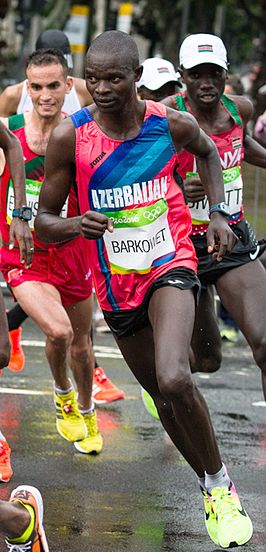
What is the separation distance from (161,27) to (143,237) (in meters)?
34.3

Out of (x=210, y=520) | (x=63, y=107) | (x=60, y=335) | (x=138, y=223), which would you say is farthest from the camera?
(x=63, y=107)

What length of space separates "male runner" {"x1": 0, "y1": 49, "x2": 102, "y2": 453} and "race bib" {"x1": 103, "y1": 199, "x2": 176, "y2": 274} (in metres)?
1.59

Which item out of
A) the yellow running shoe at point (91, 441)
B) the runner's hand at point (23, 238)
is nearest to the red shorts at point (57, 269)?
the yellow running shoe at point (91, 441)

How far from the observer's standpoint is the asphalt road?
6.45 m

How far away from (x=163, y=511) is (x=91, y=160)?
5.86ft

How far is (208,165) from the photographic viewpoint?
670cm

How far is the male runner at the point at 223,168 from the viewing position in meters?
7.34

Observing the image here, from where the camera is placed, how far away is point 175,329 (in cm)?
604

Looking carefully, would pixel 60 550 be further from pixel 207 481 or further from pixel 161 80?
pixel 161 80

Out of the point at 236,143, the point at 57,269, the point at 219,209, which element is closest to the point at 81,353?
the point at 57,269

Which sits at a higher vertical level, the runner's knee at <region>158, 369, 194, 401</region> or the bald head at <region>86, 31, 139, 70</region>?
the bald head at <region>86, 31, 139, 70</region>

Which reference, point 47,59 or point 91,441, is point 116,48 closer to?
point 47,59

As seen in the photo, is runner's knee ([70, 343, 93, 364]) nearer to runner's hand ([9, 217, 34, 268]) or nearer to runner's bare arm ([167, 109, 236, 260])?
runner's hand ([9, 217, 34, 268])

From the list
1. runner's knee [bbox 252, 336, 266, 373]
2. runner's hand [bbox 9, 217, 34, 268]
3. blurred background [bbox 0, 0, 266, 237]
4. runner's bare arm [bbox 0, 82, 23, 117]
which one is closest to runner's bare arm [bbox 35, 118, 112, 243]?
runner's hand [bbox 9, 217, 34, 268]
